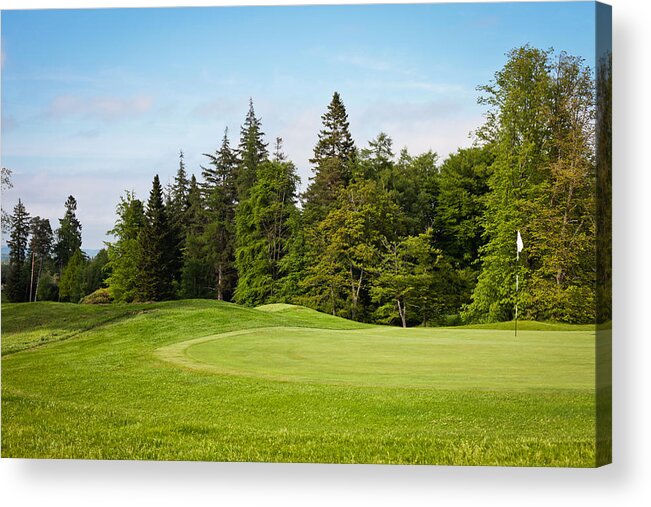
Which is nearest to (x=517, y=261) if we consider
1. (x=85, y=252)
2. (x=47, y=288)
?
(x=85, y=252)

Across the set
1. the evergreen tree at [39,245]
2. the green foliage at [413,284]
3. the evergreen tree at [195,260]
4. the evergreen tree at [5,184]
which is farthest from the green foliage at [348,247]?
the evergreen tree at [5,184]

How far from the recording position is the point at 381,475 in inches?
389

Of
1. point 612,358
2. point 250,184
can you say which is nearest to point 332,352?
point 250,184

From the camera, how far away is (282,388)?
10.0m

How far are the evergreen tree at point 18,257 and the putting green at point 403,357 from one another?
1891 millimetres

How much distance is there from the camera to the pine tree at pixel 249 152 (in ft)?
34.7

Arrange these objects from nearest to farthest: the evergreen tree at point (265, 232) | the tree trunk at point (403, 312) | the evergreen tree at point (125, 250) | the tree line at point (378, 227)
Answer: the tree line at point (378, 227) → the tree trunk at point (403, 312) → the evergreen tree at point (265, 232) → the evergreen tree at point (125, 250)

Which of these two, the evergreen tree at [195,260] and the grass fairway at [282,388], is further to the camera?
the evergreen tree at [195,260]

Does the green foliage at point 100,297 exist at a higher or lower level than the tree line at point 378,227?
lower

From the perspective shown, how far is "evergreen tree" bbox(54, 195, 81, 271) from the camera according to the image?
10734 millimetres

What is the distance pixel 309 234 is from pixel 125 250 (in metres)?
2.18

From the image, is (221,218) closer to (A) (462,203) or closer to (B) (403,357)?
(B) (403,357)

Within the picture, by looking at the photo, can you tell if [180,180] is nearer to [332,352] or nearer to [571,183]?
[332,352]

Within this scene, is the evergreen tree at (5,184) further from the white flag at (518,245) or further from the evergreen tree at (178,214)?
the white flag at (518,245)
